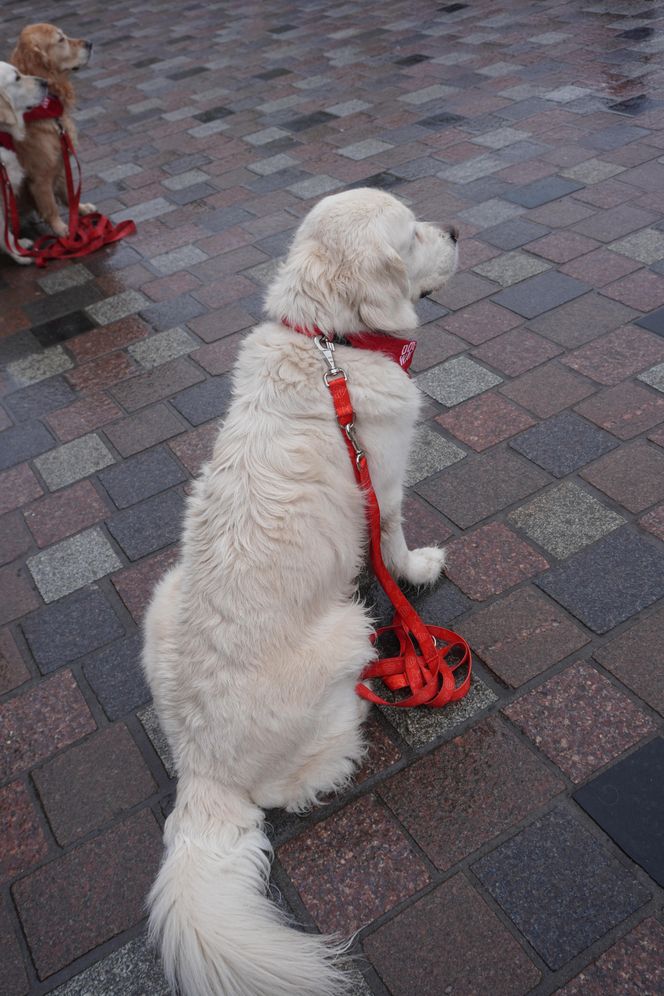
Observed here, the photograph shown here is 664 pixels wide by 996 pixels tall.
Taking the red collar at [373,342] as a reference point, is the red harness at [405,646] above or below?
below

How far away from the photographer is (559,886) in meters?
1.96

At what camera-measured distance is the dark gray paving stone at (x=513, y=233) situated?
460 centimetres

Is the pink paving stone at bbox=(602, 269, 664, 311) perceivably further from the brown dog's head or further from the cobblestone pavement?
the brown dog's head

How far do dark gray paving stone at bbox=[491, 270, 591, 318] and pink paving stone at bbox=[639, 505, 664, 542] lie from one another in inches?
61.1

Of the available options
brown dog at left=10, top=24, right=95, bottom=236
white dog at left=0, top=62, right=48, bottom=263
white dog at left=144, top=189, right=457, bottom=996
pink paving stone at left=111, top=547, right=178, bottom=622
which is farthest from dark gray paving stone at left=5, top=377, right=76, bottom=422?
white dog at left=144, top=189, right=457, bottom=996

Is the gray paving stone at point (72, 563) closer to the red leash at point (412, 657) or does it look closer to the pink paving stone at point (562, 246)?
the red leash at point (412, 657)

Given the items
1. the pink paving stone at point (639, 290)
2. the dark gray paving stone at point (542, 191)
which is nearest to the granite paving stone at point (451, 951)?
the pink paving stone at point (639, 290)

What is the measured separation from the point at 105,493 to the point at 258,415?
1.60 metres

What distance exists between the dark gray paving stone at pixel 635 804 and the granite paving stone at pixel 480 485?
3.79ft

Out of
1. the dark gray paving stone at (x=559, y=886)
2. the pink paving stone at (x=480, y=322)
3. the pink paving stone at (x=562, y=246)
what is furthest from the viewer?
the pink paving stone at (x=562, y=246)

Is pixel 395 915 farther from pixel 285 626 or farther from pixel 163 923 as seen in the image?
pixel 285 626

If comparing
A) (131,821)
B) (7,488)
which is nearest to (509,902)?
(131,821)

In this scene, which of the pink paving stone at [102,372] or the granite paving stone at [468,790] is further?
the pink paving stone at [102,372]

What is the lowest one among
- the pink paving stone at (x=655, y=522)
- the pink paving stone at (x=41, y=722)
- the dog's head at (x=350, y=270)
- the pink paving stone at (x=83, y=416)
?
the pink paving stone at (x=41, y=722)
